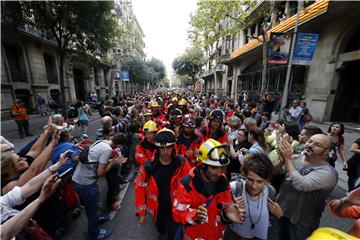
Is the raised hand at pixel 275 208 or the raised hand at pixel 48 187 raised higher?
the raised hand at pixel 48 187

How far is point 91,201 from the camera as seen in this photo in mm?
2764

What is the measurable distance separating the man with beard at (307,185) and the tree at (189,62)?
3413 centimetres

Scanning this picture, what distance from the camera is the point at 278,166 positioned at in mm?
2619

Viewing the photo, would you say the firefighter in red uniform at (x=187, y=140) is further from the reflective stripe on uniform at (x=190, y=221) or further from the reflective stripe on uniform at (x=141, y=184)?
the reflective stripe on uniform at (x=190, y=221)

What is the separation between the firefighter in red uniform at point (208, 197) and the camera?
71.2 inches

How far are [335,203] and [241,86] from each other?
22.0 m

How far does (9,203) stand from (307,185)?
3.15 metres

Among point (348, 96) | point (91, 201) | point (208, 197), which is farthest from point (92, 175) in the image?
point (348, 96)

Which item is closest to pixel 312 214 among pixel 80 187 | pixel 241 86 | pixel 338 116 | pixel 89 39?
pixel 80 187

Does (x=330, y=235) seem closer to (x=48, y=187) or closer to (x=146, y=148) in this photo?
(x=48, y=187)

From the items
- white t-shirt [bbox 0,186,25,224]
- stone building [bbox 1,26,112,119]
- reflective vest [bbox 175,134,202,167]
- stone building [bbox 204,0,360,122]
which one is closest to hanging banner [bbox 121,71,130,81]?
stone building [bbox 1,26,112,119]

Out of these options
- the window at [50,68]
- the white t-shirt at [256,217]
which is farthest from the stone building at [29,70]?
the white t-shirt at [256,217]

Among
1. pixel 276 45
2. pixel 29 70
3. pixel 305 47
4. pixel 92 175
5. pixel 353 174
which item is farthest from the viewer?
pixel 29 70

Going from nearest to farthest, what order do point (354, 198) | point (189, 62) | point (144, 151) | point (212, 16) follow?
1. point (354, 198)
2. point (144, 151)
3. point (212, 16)
4. point (189, 62)
